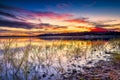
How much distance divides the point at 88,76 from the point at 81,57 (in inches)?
92.6

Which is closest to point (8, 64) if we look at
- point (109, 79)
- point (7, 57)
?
point (7, 57)

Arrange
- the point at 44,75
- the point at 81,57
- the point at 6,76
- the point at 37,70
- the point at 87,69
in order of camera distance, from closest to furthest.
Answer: the point at 6,76 < the point at 44,75 < the point at 37,70 < the point at 87,69 < the point at 81,57

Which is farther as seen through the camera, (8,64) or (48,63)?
(48,63)

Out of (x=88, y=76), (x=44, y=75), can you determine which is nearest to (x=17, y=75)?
(x=44, y=75)

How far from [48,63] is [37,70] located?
2.40 ft

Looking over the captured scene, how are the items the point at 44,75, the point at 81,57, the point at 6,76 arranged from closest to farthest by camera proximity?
the point at 6,76 → the point at 44,75 → the point at 81,57

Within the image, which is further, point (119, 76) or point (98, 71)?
point (98, 71)

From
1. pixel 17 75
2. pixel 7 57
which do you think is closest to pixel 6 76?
pixel 17 75

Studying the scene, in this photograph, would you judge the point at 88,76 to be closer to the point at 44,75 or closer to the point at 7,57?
the point at 44,75

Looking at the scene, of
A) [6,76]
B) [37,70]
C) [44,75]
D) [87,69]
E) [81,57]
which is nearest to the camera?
[6,76]

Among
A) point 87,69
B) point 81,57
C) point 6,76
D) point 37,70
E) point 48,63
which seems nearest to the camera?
point 6,76

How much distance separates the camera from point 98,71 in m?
4.87

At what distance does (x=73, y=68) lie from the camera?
5184 mm

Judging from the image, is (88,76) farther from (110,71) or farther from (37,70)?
(37,70)
